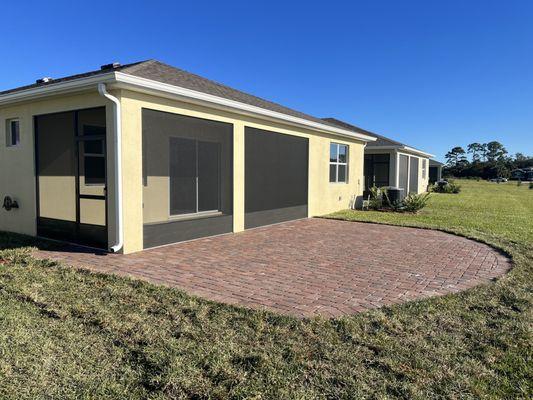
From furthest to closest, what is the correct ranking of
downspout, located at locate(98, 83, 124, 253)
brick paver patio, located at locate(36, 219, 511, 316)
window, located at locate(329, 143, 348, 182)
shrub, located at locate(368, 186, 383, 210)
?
shrub, located at locate(368, 186, 383, 210) < window, located at locate(329, 143, 348, 182) < downspout, located at locate(98, 83, 124, 253) < brick paver patio, located at locate(36, 219, 511, 316)

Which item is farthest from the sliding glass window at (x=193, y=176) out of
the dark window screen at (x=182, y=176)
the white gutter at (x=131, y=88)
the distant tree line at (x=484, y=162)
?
the distant tree line at (x=484, y=162)

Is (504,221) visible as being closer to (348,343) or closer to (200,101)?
(200,101)

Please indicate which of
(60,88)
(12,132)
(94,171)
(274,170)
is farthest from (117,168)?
(274,170)

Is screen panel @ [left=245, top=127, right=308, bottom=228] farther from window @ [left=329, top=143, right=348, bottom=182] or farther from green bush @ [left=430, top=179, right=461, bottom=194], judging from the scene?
green bush @ [left=430, top=179, right=461, bottom=194]

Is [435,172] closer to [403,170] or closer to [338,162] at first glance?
[403,170]

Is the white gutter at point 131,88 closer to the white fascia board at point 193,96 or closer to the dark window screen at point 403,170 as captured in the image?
the white fascia board at point 193,96

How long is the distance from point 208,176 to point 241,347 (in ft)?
23.5

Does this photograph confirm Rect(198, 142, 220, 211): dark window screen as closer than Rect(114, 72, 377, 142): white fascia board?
No

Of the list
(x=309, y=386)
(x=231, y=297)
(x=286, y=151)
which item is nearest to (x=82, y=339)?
(x=231, y=297)

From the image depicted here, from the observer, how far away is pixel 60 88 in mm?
7074

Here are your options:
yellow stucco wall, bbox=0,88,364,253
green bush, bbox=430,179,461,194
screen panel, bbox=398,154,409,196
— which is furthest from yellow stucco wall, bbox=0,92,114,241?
green bush, bbox=430,179,461,194

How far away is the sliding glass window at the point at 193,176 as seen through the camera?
995 centimetres

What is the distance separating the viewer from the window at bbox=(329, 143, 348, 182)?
49.0ft

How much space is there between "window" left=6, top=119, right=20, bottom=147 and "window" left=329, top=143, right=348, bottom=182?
1006 cm
